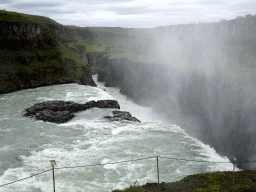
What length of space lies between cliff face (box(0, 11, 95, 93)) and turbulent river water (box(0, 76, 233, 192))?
45.9ft

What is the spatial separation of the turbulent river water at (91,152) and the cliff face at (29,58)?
13998mm

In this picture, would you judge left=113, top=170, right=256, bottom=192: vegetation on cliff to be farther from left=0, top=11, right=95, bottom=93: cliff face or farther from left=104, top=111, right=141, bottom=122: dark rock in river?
left=0, top=11, right=95, bottom=93: cliff face

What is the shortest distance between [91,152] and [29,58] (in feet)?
111

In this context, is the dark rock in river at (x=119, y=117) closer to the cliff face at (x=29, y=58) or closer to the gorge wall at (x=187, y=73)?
the gorge wall at (x=187, y=73)

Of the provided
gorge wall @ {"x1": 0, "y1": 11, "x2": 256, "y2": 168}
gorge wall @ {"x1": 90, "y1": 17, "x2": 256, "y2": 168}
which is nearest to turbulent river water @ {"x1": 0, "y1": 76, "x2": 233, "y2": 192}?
gorge wall @ {"x1": 90, "y1": 17, "x2": 256, "y2": 168}

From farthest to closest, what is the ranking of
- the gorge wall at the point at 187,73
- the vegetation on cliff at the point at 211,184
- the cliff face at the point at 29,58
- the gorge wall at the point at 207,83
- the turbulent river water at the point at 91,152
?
1. the cliff face at the point at 29,58
2. the gorge wall at the point at 187,73
3. the gorge wall at the point at 207,83
4. the turbulent river water at the point at 91,152
5. the vegetation on cliff at the point at 211,184

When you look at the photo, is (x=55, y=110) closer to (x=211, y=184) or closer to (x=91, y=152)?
(x=91, y=152)

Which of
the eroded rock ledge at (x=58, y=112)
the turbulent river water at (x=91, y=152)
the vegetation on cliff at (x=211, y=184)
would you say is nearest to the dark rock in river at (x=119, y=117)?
the eroded rock ledge at (x=58, y=112)

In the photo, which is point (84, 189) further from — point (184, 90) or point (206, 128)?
point (184, 90)

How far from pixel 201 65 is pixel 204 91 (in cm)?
1185

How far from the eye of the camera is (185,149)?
71.5 ft

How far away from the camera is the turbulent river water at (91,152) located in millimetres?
15867

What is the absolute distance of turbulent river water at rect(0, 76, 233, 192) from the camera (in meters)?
15.9

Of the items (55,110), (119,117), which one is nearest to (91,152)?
(119,117)
